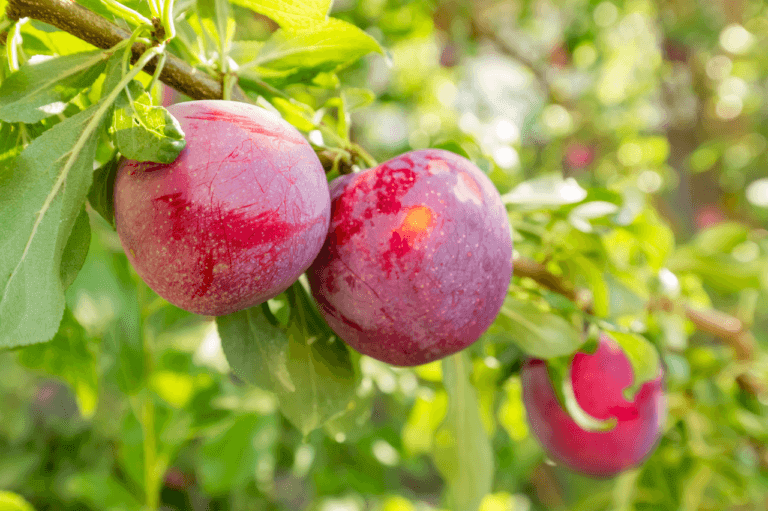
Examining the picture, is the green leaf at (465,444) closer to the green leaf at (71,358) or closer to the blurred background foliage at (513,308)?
the blurred background foliage at (513,308)

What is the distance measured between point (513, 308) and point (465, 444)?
20cm

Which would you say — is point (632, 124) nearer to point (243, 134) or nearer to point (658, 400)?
point (658, 400)

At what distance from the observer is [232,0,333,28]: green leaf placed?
449mm

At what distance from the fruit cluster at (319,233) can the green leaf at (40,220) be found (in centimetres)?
3

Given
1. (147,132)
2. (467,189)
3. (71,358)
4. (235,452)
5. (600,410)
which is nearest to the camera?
(147,132)

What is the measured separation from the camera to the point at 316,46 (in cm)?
52

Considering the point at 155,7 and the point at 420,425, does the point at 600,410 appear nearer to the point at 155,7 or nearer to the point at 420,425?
the point at 420,425

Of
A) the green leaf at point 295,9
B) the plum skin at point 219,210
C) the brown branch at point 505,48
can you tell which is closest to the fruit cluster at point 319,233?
the plum skin at point 219,210

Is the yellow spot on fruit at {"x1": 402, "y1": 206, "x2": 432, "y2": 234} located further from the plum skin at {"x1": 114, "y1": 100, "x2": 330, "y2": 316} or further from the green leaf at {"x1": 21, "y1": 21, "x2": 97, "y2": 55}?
the green leaf at {"x1": 21, "y1": 21, "x2": 97, "y2": 55}

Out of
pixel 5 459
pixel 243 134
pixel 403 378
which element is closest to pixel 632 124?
pixel 403 378

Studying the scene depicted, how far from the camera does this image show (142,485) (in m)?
1.03

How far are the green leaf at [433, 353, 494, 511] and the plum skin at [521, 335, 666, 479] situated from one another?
22cm

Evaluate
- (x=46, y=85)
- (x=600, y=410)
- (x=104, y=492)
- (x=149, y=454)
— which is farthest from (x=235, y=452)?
(x=46, y=85)

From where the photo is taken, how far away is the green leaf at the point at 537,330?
2.18ft
